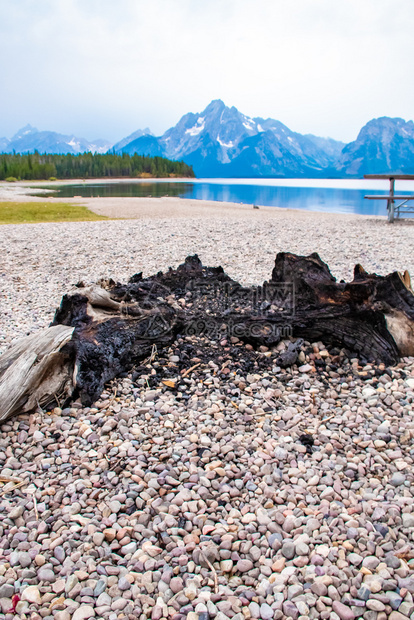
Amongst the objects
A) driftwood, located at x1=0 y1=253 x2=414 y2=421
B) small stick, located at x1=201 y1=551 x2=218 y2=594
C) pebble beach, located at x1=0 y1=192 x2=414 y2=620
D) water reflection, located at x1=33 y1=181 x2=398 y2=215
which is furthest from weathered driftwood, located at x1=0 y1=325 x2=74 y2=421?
water reflection, located at x1=33 y1=181 x2=398 y2=215

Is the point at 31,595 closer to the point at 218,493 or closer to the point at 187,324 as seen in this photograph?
the point at 218,493

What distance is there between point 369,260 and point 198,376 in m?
10.2

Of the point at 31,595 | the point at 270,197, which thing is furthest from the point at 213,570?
the point at 270,197

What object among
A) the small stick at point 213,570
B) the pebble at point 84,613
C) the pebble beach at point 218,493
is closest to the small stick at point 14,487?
the pebble beach at point 218,493

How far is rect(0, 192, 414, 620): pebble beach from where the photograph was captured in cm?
259

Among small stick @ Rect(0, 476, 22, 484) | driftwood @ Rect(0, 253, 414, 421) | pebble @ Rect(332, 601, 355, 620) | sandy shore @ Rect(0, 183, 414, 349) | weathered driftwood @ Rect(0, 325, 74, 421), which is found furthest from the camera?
sandy shore @ Rect(0, 183, 414, 349)

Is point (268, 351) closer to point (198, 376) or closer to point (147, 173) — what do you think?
point (198, 376)

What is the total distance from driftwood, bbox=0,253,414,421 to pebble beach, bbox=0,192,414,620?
9.1 inches

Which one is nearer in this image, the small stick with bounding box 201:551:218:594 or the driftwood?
the small stick with bounding box 201:551:218:594

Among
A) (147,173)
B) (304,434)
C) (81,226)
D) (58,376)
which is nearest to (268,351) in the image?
(304,434)

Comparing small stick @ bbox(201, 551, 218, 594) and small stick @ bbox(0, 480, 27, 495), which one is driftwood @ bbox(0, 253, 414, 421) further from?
small stick @ bbox(201, 551, 218, 594)

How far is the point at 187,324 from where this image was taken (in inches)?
255

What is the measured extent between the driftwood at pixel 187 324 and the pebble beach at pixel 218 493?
231 millimetres

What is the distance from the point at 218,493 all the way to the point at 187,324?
3373mm
